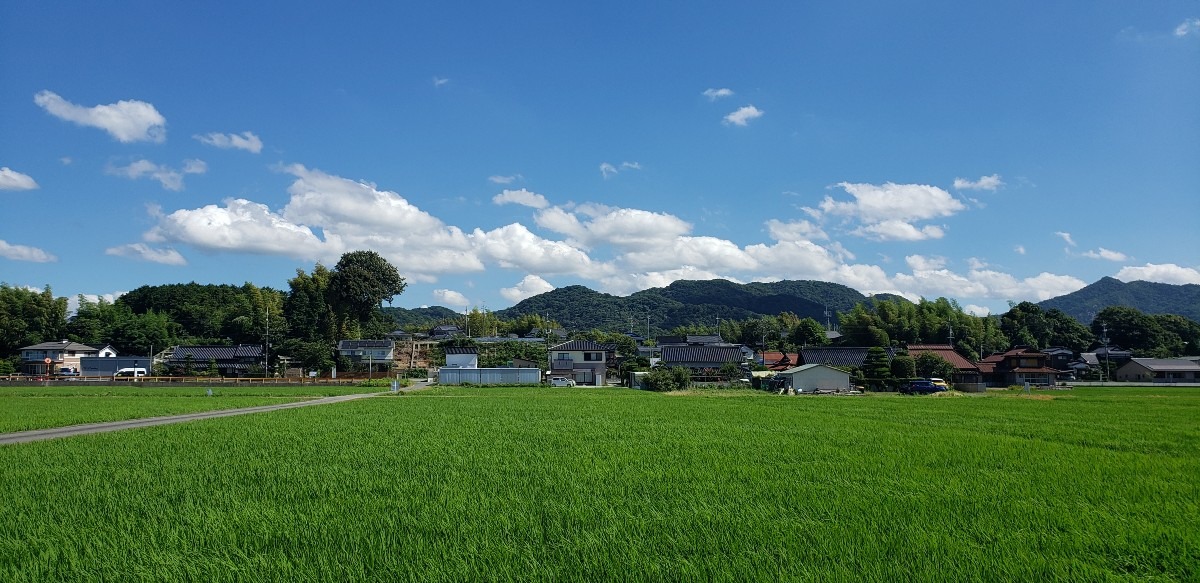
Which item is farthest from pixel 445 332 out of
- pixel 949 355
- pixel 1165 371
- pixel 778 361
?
pixel 1165 371

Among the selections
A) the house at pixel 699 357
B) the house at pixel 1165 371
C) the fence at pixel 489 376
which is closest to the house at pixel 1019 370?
the house at pixel 1165 371

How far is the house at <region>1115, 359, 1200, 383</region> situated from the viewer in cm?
5916

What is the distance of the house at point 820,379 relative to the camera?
4019 centimetres

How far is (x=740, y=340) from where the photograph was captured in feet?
342

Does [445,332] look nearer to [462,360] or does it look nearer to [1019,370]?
[462,360]

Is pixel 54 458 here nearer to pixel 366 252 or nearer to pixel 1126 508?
pixel 1126 508

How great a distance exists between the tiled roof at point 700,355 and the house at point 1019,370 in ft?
68.7

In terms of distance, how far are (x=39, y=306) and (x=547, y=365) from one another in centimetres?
5503

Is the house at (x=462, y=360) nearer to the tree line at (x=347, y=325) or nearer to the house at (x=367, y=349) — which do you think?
the tree line at (x=347, y=325)

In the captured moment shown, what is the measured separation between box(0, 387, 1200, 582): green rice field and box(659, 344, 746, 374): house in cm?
4156

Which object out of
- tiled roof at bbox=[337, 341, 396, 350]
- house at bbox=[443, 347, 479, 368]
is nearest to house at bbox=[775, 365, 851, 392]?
house at bbox=[443, 347, 479, 368]

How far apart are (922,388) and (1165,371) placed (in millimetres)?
41248

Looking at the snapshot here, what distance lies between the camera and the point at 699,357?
58438 mm

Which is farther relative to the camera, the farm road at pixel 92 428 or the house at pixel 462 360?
the house at pixel 462 360
